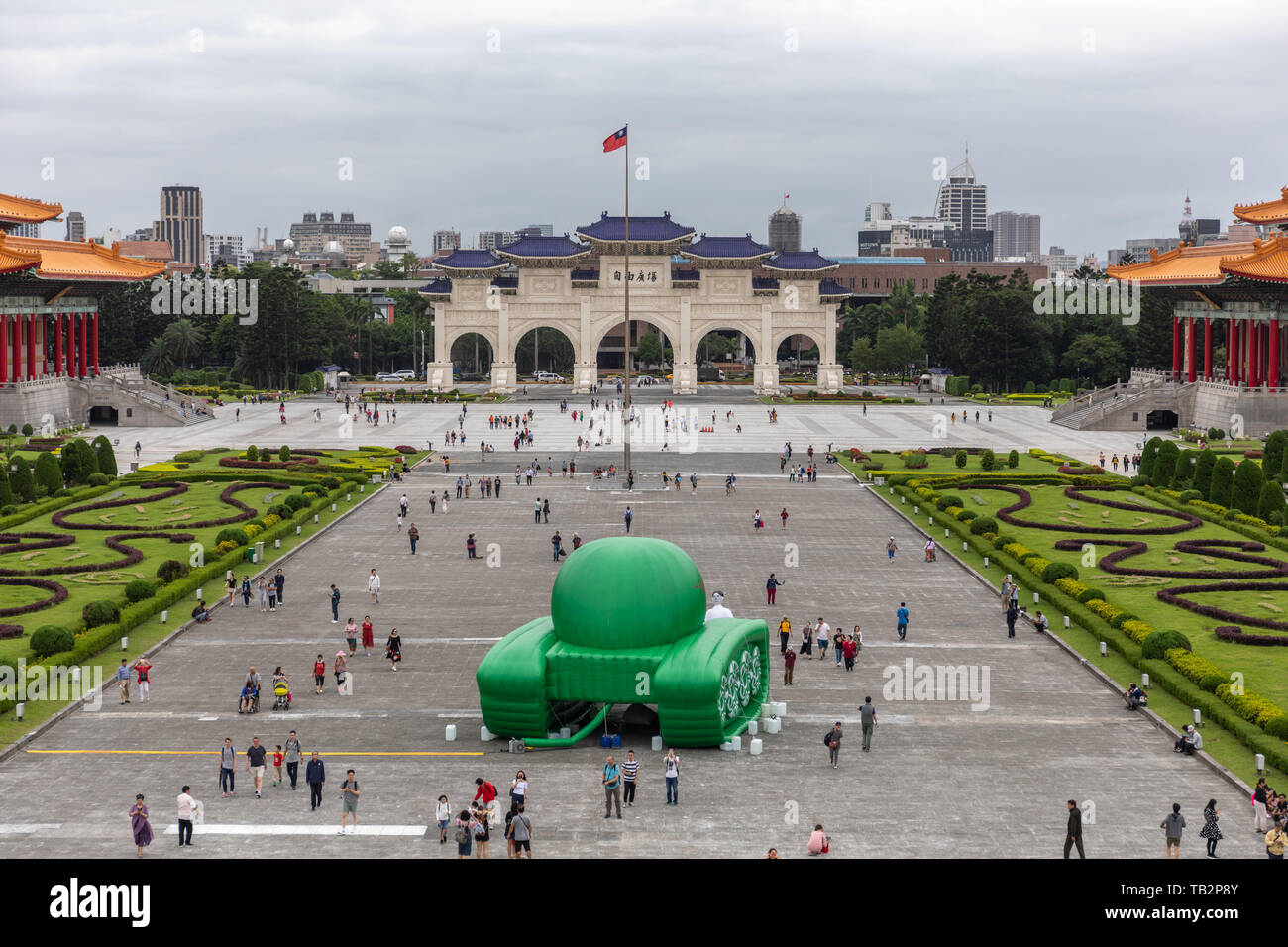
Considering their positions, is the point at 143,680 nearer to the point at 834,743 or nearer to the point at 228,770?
the point at 228,770

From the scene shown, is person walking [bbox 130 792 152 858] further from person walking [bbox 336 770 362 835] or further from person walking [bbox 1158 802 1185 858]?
person walking [bbox 1158 802 1185 858]

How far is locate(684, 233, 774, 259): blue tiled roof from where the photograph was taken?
5502 inches

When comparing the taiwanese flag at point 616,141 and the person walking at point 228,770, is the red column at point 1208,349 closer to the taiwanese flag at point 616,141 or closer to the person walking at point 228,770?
the taiwanese flag at point 616,141

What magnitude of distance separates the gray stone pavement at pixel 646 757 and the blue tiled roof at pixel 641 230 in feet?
303

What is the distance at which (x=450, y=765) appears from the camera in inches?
1145

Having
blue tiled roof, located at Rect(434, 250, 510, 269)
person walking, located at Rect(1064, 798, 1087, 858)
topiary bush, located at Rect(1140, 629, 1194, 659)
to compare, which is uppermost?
blue tiled roof, located at Rect(434, 250, 510, 269)

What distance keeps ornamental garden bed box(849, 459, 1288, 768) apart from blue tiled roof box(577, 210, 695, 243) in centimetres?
7008

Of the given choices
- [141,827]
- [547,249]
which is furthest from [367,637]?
[547,249]

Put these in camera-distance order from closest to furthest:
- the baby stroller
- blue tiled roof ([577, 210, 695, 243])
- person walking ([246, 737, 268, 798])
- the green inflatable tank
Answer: person walking ([246, 737, 268, 798]) → the green inflatable tank → the baby stroller → blue tiled roof ([577, 210, 695, 243])

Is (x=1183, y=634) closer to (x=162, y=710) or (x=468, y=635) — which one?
(x=468, y=635)

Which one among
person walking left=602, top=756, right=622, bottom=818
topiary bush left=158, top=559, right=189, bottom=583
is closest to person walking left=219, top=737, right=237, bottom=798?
person walking left=602, top=756, right=622, bottom=818

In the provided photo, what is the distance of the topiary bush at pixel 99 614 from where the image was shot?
3947cm

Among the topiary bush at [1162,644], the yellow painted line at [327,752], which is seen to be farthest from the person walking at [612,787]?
the topiary bush at [1162,644]
